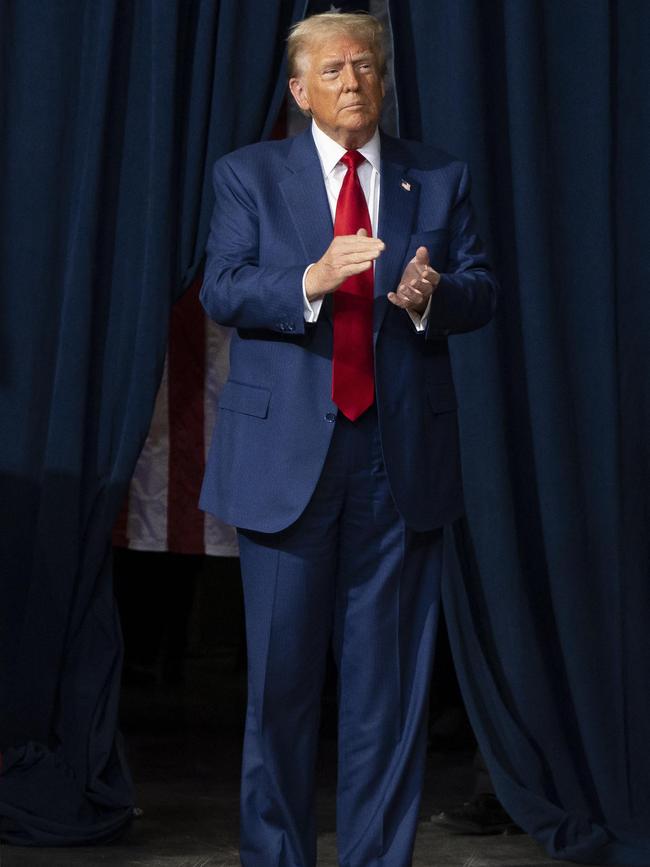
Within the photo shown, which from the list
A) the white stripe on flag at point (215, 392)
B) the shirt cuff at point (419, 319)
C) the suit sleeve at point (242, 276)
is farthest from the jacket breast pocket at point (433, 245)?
the white stripe on flag at point (215, 392)

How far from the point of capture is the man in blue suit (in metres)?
2.40

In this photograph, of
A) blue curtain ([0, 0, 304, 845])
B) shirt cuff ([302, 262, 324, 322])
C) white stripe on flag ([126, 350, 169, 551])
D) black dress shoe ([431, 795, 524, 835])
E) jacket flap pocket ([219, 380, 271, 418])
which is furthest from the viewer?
white stripe on flag ([126, 350, 169, 551])

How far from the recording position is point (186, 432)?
362cm

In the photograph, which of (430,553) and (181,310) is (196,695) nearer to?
(181,310)

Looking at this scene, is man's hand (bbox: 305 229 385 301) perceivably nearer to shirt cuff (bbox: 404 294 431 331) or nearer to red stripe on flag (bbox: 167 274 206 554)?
shirt cuff (bbox: 404 294 431 331)

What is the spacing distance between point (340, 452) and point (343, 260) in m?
0.37

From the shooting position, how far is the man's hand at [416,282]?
7.39ft

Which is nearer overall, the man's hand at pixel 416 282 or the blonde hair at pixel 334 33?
the man's hand at pixel 416 282

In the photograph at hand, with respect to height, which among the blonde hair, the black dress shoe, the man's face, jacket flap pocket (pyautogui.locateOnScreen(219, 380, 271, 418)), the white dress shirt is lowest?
the black dress shoe

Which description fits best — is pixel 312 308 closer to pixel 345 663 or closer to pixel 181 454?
pixel 345 663

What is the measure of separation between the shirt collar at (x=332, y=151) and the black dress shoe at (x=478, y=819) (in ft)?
5.13

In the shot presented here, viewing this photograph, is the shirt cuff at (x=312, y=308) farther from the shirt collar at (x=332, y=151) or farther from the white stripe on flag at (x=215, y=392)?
the white stripe on flag at (x=215, y=392)

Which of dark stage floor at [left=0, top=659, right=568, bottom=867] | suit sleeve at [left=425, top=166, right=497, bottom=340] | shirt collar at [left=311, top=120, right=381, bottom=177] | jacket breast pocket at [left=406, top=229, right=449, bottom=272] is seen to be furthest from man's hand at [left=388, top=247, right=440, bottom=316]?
dark stage floor at [left=0, top=659, right=568, bottom=867]

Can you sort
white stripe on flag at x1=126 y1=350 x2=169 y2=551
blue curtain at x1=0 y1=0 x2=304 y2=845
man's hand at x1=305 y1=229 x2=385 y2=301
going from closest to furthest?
man's hand at x1=305 y1=229 x2=385 y2=301 < blue curtain at x1=0 y1=0 x2=304 y2=845 < white stripe on flag at x1=126 y1=350 x2=169 y2=551
